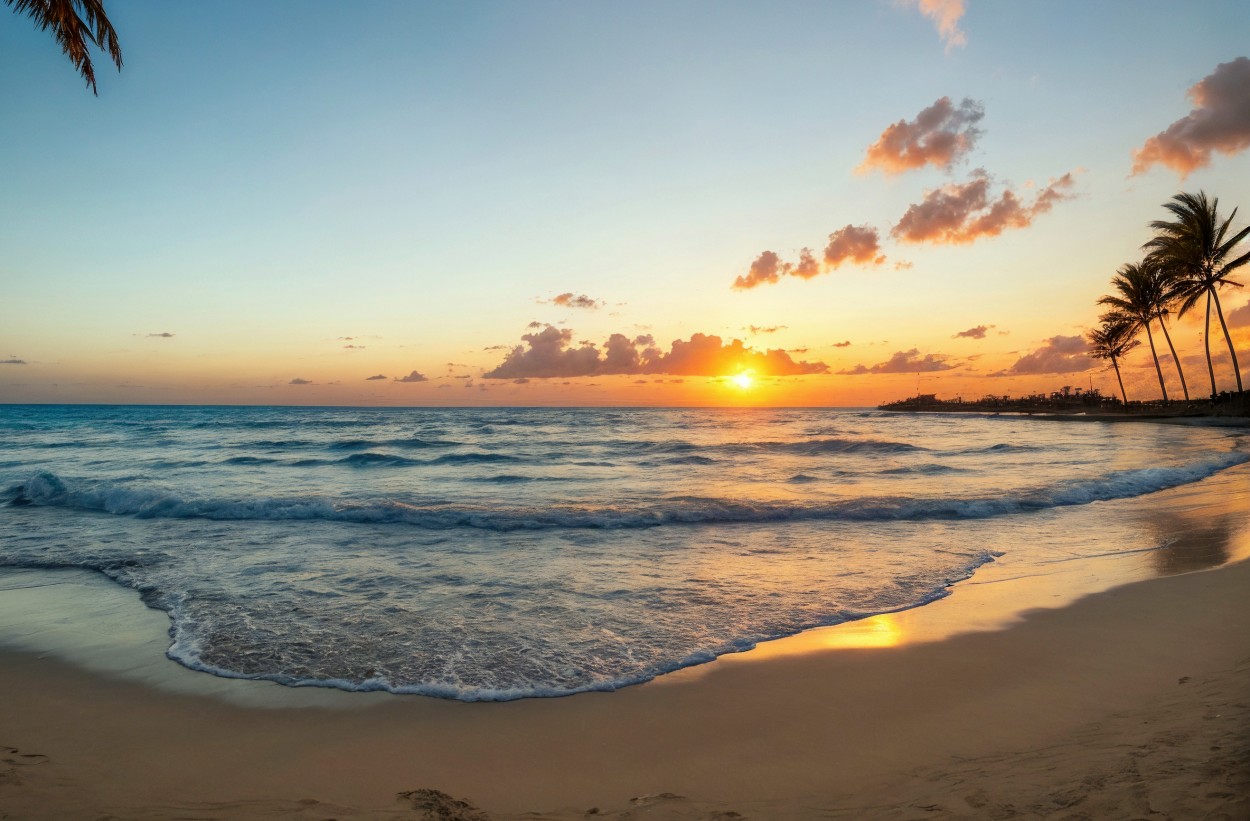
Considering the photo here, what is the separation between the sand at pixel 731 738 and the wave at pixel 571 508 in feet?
24.6

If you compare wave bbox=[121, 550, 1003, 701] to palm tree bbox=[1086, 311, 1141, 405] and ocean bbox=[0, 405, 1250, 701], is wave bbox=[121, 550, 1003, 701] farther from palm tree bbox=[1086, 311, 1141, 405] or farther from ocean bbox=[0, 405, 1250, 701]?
palm tree bbox=[1086, 311, 1141, 405]

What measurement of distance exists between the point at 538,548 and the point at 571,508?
4054 millimetres

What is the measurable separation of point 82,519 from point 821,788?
54.4ft

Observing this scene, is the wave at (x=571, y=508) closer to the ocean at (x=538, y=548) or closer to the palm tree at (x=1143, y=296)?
the ocean at (x=538, y=548)

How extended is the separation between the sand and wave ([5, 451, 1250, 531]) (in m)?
7.51

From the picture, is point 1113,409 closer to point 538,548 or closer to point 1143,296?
point 1143,296

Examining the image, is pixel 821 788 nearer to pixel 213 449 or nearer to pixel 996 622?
pixel 996 622

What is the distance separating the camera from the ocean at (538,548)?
5.94m

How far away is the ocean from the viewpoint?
19.5 feet

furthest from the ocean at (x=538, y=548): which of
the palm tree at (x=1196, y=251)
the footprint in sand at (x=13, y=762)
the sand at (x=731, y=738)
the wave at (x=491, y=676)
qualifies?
the palm tree at (x=1196, y=251)

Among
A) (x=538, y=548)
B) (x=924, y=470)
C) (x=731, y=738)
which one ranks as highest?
(x=731, y=738)

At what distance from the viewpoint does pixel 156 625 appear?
6.77 metres

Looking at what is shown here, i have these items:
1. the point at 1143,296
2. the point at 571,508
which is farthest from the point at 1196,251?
the point at 571,508

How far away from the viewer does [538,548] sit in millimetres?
10836
